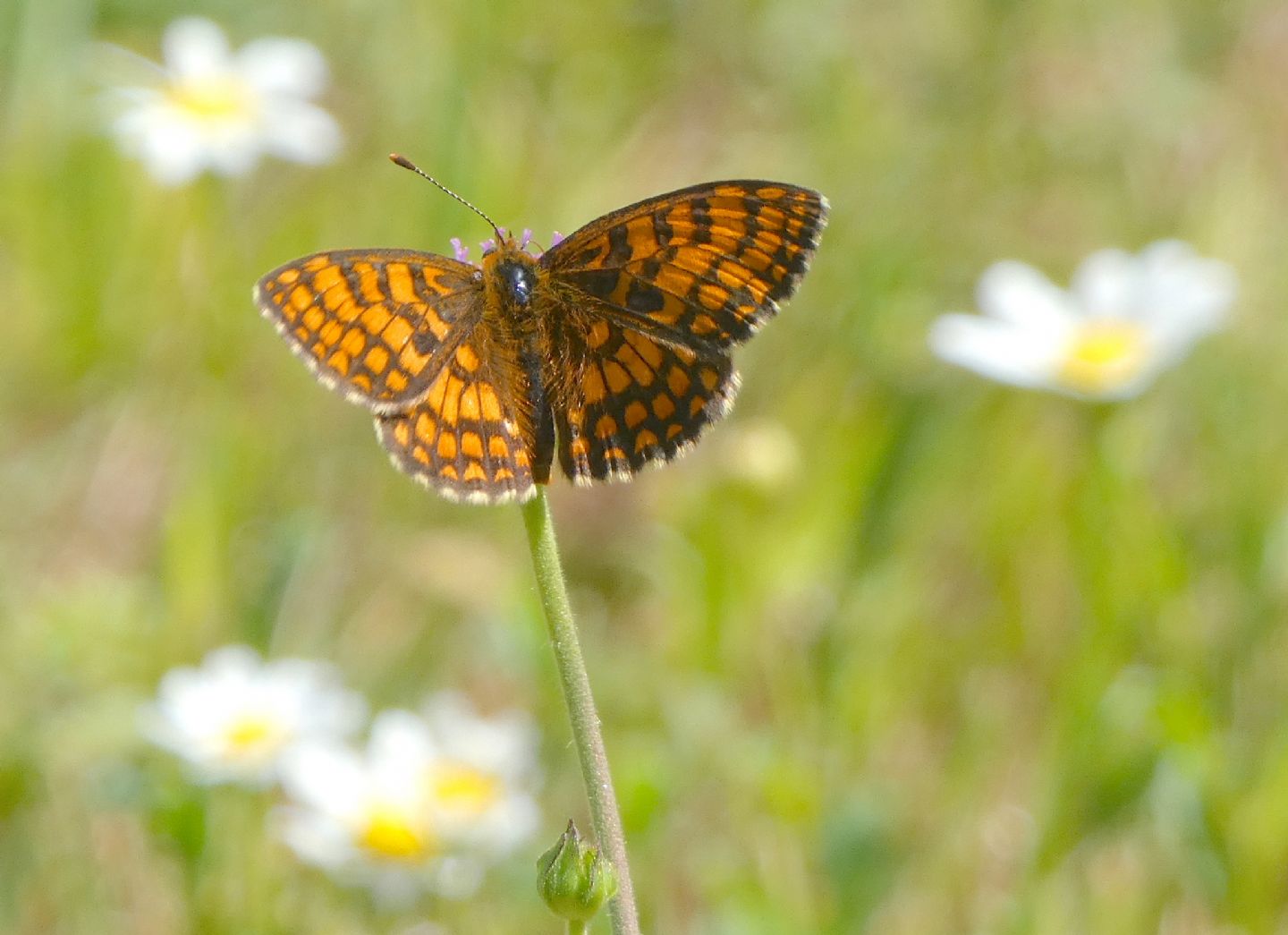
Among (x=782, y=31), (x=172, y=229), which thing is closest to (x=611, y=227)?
(x=172, y=229)

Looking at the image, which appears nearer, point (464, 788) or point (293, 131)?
point (464, 788)

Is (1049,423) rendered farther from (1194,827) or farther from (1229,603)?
(1194,827)

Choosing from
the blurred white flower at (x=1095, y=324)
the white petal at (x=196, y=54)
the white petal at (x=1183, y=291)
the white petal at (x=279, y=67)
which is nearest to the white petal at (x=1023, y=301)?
the blurred white flower at (x=1095, y=324)

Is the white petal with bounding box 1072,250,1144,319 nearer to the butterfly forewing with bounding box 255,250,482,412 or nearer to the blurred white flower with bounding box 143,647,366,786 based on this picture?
the blurred white flower with bounding box 143,647,366,786

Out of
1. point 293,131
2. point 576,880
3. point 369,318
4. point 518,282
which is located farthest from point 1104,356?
point 576,880

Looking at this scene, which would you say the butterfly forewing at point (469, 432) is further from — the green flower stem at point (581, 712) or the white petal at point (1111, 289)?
the white petal at point (1111, 289)

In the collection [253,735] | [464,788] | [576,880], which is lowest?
[576,880]

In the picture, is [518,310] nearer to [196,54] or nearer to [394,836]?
[394,836]
